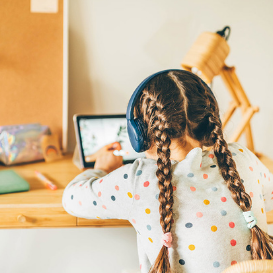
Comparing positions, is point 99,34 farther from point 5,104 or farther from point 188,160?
point 188,160

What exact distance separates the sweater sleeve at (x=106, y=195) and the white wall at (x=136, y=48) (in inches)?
18.3

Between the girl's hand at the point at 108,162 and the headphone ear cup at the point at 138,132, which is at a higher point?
the headphone ear cup at the point at 138,132

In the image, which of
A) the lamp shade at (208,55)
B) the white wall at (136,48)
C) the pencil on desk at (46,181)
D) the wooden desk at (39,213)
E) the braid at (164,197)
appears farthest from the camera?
the white wall at (136,48)

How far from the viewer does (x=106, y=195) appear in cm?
71

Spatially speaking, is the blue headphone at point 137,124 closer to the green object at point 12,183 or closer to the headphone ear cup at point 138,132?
the headphone ear cup at point 138,132

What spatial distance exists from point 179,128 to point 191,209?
0.56 ft

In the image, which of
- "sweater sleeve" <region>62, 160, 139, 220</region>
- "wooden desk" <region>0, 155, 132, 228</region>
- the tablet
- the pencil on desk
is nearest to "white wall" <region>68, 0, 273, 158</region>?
the tablet

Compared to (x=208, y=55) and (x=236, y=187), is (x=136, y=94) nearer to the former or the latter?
(x=236, y=187)

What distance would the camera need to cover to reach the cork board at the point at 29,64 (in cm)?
120

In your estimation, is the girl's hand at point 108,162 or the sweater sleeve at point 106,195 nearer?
the sweater sleeve at point 106,195

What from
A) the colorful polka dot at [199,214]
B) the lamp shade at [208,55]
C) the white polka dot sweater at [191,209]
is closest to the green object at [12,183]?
the white polka dot sweater at [191,209]

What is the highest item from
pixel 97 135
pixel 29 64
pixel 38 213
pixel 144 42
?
pixel 144 42

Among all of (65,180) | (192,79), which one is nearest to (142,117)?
(192,79)

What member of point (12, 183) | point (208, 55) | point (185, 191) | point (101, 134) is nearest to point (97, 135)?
point (101, 134)
